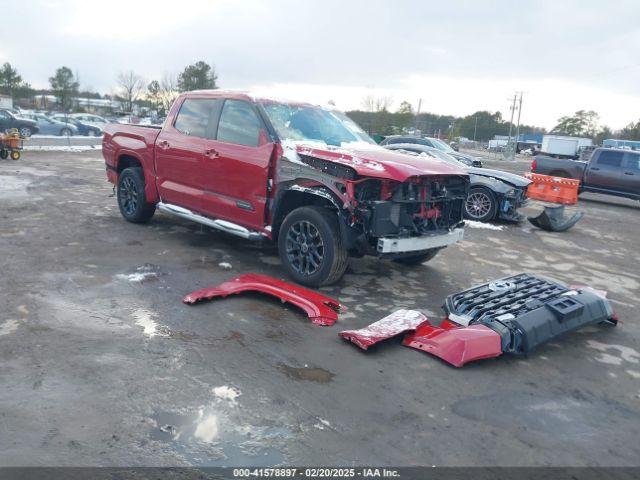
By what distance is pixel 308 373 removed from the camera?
369 cm

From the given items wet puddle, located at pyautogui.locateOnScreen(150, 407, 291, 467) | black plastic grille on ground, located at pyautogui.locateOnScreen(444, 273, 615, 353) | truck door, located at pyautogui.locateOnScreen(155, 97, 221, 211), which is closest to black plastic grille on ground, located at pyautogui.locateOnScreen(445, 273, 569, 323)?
black plastic grille on ground, located at pyautogui.locateOnScreen(444, 273, 615, 353)

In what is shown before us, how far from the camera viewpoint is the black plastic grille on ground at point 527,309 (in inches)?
163

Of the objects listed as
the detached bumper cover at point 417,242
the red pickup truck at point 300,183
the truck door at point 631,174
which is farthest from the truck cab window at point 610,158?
the detached bumper cover at point 417,242

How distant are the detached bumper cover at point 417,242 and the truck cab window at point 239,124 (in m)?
1.91

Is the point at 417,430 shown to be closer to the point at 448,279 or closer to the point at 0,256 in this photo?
the point at 448,279

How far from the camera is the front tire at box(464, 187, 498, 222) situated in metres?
10.5

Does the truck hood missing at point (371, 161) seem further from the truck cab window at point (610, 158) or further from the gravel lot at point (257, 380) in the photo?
the truck cab window at point (610, 158)

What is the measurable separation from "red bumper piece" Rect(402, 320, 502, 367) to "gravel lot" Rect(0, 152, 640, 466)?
4.3 inches

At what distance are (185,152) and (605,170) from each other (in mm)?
14283

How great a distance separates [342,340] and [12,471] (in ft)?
8.01

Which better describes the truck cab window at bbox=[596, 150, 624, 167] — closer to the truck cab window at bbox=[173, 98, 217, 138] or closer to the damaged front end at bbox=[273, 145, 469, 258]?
the damaged front end at bbox=[273, 145, 469, 258]

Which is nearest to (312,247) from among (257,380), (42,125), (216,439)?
(257,380)

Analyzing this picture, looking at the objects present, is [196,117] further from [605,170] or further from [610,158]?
[610,158]

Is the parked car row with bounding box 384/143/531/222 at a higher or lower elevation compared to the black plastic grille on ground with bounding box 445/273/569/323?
higher
